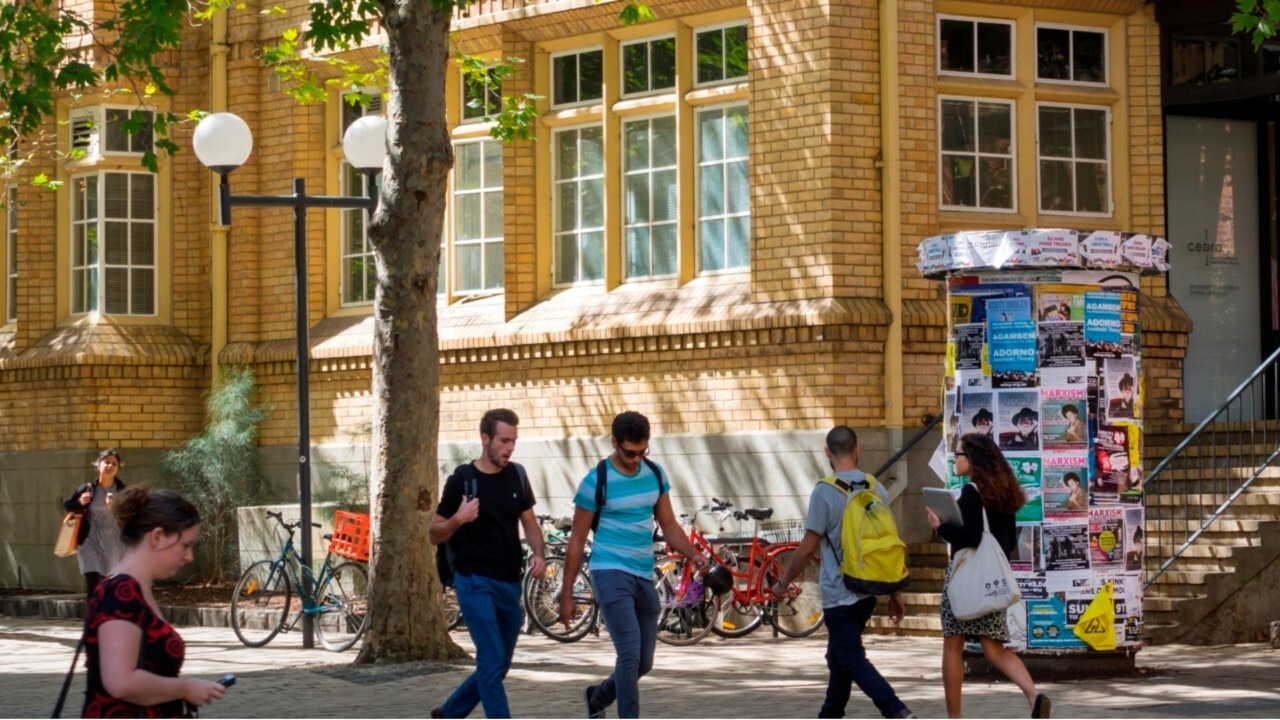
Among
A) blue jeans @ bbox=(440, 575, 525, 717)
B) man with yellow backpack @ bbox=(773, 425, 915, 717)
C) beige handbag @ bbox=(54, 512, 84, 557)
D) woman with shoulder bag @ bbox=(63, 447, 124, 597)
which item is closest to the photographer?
blue jeans @ bbox=(440, 575, 525, 717)

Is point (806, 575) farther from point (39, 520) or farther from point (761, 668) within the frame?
point (39, 520)

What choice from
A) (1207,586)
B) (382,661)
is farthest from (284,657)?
(1207,586)

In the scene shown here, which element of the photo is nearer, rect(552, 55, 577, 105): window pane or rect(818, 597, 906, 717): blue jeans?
rect(818, 597, 906, 717): blue jeans

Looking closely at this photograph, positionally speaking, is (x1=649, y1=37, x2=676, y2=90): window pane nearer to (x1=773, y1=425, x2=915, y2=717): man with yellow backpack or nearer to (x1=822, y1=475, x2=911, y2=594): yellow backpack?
(x1=773, y1=425, x2=915, y2=717): man with yellow backpack

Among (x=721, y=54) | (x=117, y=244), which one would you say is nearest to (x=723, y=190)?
(x=721, y=54)

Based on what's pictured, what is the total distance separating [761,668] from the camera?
14531mm

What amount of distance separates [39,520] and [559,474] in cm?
718

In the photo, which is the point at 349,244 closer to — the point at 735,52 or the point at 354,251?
the point at 354,251

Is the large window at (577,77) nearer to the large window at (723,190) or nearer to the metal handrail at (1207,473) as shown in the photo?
the large window at (723,190)

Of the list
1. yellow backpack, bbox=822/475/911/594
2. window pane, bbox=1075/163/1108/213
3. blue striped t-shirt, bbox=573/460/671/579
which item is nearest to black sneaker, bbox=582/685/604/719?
blue striped t-shirt, bbox=573/460/671/579

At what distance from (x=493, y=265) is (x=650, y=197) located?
2.21 metres

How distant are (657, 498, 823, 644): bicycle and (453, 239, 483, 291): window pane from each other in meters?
5.15

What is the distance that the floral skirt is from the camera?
34.4 ft

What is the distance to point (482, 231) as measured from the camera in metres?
21.3
